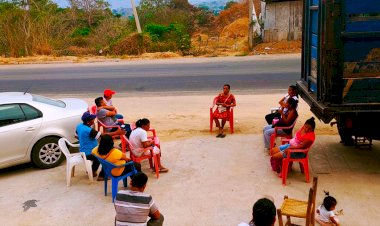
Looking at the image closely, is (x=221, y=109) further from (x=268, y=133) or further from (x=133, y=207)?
(x=133, y=207)

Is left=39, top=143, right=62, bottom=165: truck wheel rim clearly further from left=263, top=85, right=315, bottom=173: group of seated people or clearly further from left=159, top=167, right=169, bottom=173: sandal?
left=263, top=85, right=315, bottom=173: group of seated people

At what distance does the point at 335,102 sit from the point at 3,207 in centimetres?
537

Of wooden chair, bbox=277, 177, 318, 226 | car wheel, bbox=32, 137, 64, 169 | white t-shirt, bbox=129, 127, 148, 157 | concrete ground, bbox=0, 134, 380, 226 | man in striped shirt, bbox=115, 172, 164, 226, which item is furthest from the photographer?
car wheel, bbox=32, 137, 64, 169

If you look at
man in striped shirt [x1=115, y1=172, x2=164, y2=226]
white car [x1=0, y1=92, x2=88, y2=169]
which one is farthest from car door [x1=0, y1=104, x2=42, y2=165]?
man in striped shirt [x1=115, y1=172, x2=164, y2=226]

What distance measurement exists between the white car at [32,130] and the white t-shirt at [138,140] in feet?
5.89

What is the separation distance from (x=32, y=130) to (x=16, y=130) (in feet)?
0.92

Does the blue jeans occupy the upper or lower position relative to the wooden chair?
upper

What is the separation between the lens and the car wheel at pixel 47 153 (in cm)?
849

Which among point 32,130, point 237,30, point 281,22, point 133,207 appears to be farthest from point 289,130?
point 237,30

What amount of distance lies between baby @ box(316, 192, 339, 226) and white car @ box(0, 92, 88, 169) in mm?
5115

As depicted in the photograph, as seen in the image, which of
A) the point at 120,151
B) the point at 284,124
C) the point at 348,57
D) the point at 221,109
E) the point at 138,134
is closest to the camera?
the point at 348,57

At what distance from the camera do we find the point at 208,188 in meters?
7.31

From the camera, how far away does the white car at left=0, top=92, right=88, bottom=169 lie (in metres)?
8.24

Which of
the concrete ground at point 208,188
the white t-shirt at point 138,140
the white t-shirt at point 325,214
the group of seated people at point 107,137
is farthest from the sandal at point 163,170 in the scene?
the white t-shirt at point 325,214
